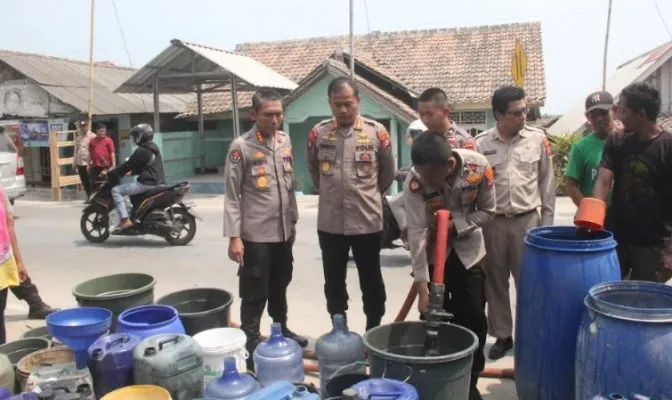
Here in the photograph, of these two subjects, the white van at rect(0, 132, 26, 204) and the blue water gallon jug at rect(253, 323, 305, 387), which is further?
the white van at rect(0, 132, 26, 204)

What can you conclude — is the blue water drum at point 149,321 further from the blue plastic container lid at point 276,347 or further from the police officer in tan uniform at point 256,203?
the police officer in tan uniform at point 256,203

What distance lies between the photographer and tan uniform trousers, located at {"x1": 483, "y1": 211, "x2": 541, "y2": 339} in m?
4.03

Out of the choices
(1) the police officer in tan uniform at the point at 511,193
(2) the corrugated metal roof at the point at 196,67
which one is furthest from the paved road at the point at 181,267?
(2) the corrugated metal roof at the point at 196,67

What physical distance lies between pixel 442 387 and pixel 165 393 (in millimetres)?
1216

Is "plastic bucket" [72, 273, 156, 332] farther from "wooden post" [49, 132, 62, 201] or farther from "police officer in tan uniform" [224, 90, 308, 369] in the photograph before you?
"wooden post" [49, 132, 62, 201]

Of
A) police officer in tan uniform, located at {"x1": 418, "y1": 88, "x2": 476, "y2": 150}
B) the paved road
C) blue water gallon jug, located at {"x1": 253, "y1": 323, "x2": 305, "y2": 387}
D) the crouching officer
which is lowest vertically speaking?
the paved road

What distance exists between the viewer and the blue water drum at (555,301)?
2854 mm

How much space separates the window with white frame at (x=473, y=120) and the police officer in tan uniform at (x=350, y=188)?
1369 centimetres

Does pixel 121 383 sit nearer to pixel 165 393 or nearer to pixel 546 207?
pixel 165 393

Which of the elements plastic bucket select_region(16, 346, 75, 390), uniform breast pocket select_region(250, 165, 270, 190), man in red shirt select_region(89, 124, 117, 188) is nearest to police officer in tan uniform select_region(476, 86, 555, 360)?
uniform breast pocket select_region(250, 165, 270, 190)

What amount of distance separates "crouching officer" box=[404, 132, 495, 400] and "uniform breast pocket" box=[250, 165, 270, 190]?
3.61ft

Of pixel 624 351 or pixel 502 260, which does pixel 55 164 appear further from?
pixel 624 351

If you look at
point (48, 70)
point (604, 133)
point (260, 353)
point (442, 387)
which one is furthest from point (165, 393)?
point (48, 70)

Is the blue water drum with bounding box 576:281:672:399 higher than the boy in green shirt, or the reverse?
the boy in green shirt
